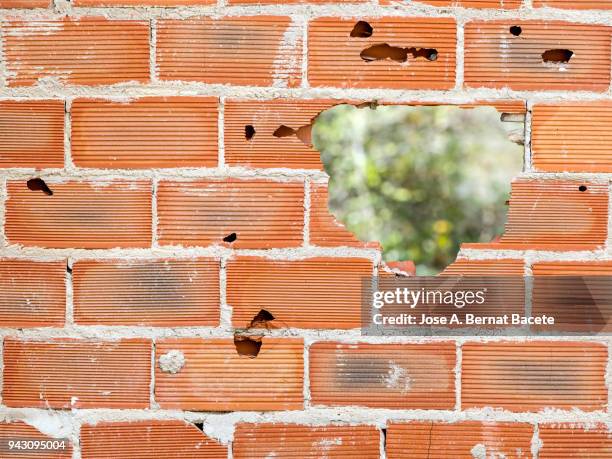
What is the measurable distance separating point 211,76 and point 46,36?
35 cm

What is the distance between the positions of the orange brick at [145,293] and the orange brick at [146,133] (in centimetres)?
21

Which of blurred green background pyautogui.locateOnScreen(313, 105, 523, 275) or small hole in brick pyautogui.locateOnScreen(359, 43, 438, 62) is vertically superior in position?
small hole in brick pyautogui.locateOnScreen(359, 43, 438, 62)

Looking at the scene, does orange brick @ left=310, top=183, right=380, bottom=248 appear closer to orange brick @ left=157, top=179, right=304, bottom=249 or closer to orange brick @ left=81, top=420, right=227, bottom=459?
orange brick @ left=157, top=179, right=304, bottom=249

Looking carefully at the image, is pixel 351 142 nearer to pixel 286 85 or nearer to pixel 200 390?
pixel 286 85

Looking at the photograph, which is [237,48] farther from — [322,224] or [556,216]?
[556,216]

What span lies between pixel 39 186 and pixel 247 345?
0.54 m

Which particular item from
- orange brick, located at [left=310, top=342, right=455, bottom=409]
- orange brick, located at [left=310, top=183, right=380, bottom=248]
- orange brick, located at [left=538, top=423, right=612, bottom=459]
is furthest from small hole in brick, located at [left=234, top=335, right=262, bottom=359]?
orange brick, located at [left=538, top=423, right=612, bottom=459]

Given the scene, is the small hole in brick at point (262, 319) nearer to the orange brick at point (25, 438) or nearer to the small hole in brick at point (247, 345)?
the small hole in brick at point (247, 345)

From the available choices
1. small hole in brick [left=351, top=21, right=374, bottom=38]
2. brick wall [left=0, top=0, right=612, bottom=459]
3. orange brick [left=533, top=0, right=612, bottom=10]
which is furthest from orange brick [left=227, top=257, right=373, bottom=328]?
orange brick [left=533, top=0, right=612, bottom=10]

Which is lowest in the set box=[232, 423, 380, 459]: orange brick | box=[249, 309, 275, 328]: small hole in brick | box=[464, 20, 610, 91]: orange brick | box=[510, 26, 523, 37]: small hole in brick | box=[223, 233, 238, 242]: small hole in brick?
box=[232, 423, 380, 459]: orange brick

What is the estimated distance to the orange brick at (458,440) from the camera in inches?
44.2

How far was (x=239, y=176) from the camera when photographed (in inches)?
44.0

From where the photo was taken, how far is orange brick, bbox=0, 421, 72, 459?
114 centimetres

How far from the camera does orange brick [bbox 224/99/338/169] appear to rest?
111 centimetres
